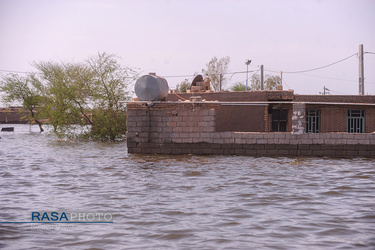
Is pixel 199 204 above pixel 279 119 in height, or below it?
below

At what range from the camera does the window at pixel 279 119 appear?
23.7 m

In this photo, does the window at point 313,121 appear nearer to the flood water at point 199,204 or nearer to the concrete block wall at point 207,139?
the concrete block wall at point 207,139

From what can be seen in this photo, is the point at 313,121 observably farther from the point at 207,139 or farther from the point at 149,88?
the point at 149,88

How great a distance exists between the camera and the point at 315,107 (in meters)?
24.3

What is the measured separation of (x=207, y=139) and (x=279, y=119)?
9326mm

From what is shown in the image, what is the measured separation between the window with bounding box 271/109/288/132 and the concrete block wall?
347 inches

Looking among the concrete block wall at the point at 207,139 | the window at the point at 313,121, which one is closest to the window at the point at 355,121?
the window at the point at 313,121

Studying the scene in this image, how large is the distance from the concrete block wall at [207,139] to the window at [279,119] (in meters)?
8.82

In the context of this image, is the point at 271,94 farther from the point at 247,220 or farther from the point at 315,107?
the point at 247,220

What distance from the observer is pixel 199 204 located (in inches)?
307

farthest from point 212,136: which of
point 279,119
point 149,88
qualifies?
point 279,119

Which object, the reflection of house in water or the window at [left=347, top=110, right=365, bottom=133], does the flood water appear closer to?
the reflection of house in water

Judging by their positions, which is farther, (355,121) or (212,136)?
(355,121)

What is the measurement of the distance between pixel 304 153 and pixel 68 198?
8.63 meters
